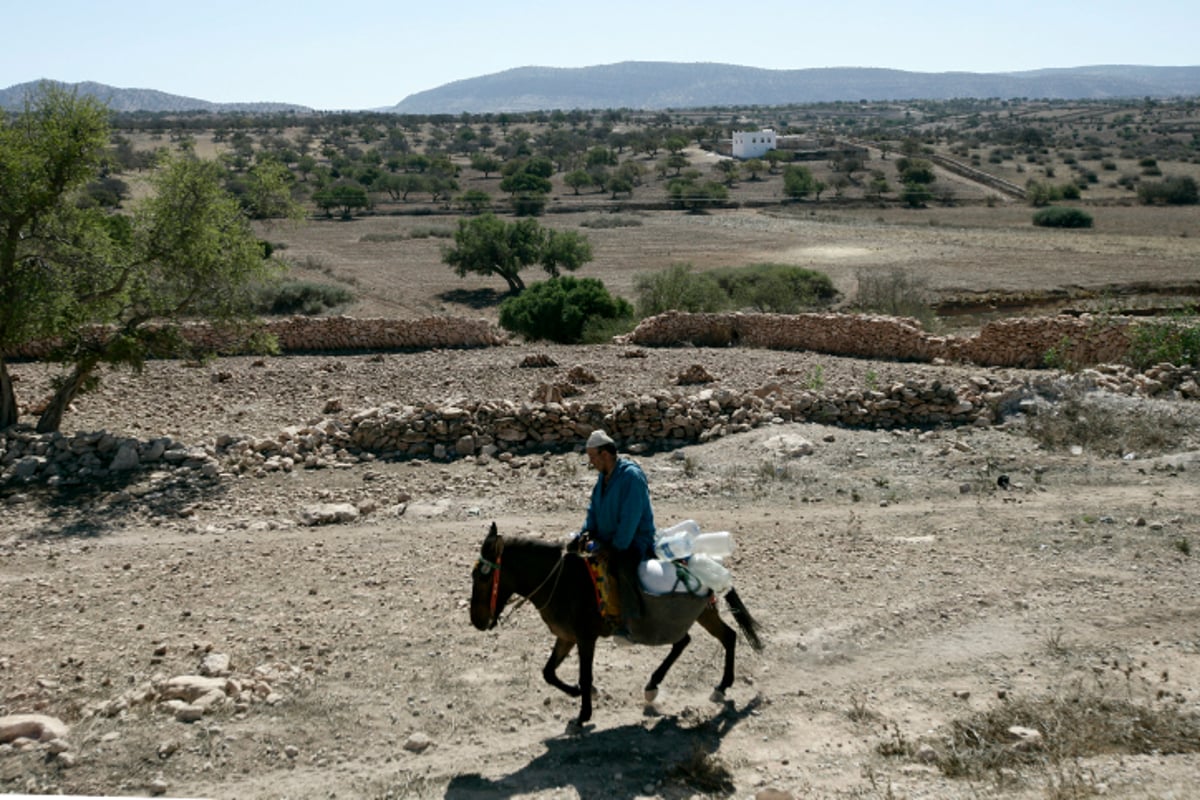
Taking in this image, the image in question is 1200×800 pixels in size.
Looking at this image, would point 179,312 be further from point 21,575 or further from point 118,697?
point 118,697

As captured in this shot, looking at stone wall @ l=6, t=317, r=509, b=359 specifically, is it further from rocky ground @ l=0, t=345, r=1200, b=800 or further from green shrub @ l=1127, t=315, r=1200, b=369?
green shrub @ l=1127, t=315, r=1200, b=369

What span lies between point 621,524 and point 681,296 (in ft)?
64.0

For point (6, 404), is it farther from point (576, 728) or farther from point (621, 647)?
point (576, 728)

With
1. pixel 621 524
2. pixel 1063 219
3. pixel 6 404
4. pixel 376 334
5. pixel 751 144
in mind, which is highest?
pixel 751 144

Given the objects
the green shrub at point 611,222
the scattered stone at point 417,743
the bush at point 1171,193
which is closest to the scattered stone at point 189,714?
the scattered stone at point 417,743

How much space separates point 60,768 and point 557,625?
306 cm

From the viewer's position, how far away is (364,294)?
112 ft

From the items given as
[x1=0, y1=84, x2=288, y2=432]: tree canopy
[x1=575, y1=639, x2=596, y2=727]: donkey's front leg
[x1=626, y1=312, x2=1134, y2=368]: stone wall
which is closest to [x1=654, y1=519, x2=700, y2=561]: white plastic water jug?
[x1=575, y1=639, x2=596, y2=727]: donkey's front leg

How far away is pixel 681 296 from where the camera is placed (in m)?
25.6

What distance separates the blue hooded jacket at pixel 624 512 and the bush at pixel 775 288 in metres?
20.5

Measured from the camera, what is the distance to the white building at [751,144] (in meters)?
98.1

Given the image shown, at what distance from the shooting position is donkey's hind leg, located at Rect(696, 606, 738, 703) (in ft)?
22.6

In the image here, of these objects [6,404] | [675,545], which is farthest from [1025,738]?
[6,404]

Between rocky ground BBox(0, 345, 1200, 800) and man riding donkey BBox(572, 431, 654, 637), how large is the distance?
0.89 metres
